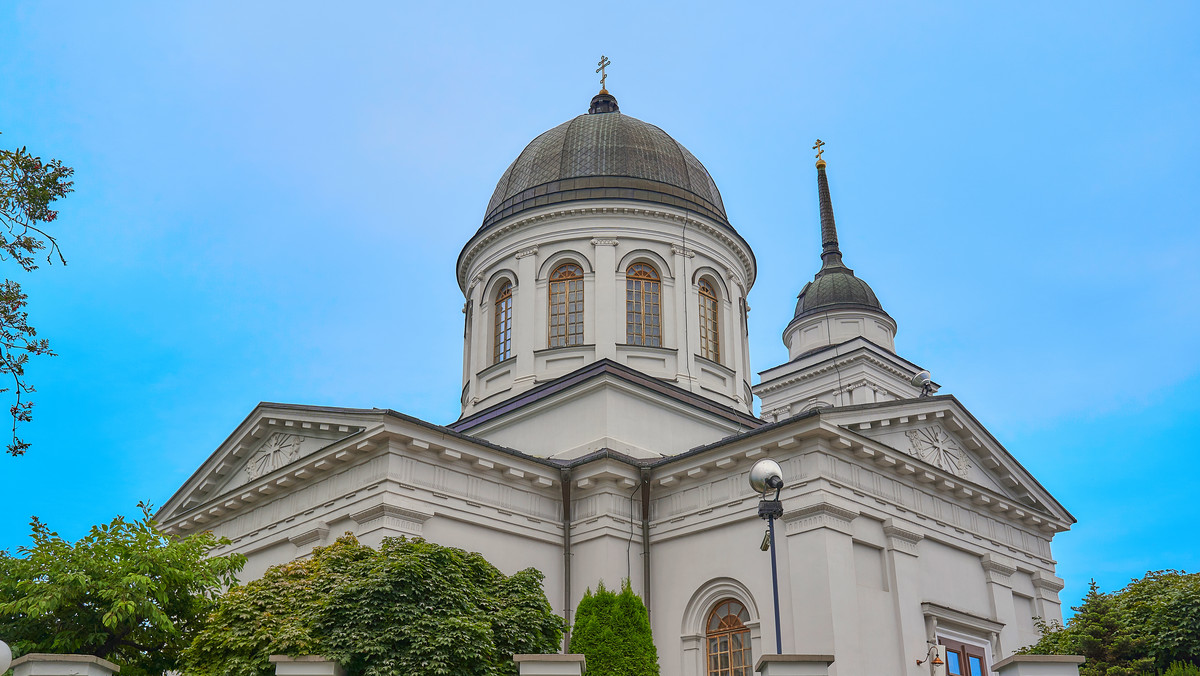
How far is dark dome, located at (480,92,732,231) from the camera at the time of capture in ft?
85.4

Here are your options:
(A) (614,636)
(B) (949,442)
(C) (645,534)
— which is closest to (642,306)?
(C) (645,534)

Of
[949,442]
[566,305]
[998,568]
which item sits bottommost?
[998,568]

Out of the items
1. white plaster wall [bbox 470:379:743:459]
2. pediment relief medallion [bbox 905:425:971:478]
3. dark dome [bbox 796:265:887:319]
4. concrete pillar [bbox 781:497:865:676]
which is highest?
dark dome [bbox 796:265:887:319]

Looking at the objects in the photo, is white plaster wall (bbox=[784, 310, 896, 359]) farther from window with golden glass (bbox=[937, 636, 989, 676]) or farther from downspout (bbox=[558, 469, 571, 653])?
downspout (bbox=[558, 469, 571, 653])

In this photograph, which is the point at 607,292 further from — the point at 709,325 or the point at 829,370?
the point at 829,370

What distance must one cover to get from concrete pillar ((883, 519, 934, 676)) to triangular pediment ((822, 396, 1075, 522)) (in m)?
1.42

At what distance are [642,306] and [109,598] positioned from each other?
13.6 metres

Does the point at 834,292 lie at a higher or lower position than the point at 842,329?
higher

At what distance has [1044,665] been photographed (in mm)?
12555

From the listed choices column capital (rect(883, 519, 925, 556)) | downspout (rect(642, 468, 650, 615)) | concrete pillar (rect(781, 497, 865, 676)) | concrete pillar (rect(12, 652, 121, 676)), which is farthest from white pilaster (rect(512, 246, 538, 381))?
concrete pillar (rect(12, 652, 121, 676))

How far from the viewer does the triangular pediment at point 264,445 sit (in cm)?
1938

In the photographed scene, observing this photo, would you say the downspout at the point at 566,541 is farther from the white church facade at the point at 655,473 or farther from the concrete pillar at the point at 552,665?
the concrete pillar at the point at 552,665

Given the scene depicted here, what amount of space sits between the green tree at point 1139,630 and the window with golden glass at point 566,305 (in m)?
12.1

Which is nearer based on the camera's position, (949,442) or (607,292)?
(949,442)
